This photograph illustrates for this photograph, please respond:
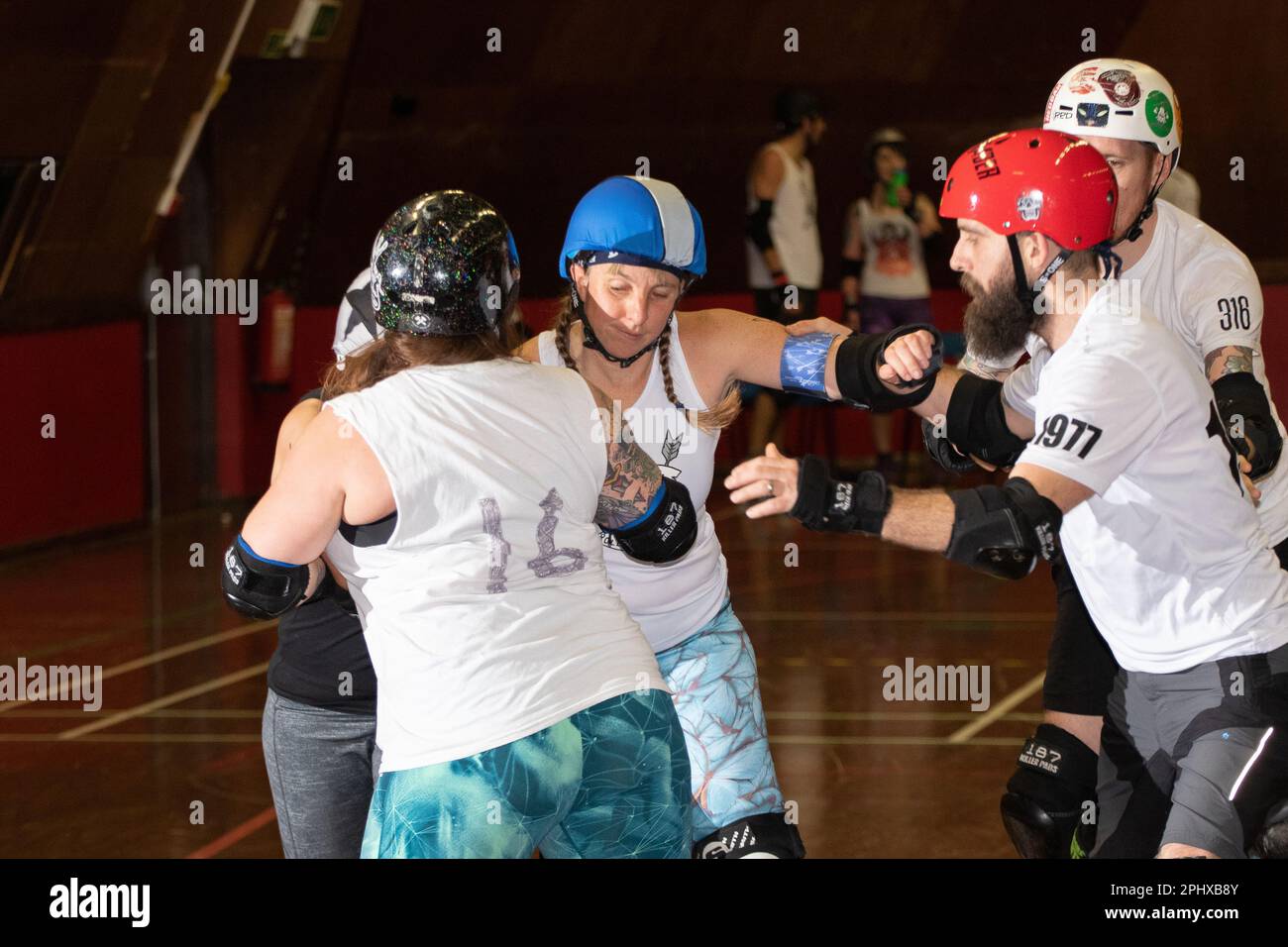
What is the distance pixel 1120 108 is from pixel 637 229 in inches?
42.3

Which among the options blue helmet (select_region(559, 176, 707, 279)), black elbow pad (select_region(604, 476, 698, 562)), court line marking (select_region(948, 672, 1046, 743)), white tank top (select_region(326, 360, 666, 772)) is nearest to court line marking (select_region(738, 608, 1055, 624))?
court line marking (select_region(948, 672, 1046, 743))

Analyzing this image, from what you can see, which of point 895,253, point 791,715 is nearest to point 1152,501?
point 791,715

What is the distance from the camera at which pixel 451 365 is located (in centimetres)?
218

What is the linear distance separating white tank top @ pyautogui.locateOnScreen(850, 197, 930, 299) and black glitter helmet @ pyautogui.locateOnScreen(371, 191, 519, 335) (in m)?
7.38

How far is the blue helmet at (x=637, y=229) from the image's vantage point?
297cm

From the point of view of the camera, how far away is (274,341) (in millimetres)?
9227

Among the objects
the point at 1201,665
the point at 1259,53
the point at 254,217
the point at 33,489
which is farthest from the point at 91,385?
the point at 1259,53

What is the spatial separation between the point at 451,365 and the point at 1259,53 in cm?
1190

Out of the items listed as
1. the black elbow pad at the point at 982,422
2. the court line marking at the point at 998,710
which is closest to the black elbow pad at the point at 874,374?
the black elbow pad at the point at 982,422

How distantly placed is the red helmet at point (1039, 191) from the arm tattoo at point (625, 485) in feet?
2.30

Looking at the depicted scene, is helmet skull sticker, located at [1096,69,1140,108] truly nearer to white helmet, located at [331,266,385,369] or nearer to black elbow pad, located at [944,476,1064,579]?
black elbow pad, located at [944,476,1064,579]

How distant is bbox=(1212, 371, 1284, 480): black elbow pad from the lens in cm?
301

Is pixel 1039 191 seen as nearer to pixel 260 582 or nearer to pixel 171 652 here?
pixel 260 582

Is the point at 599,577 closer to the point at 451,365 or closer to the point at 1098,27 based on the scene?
the point at 451,365
